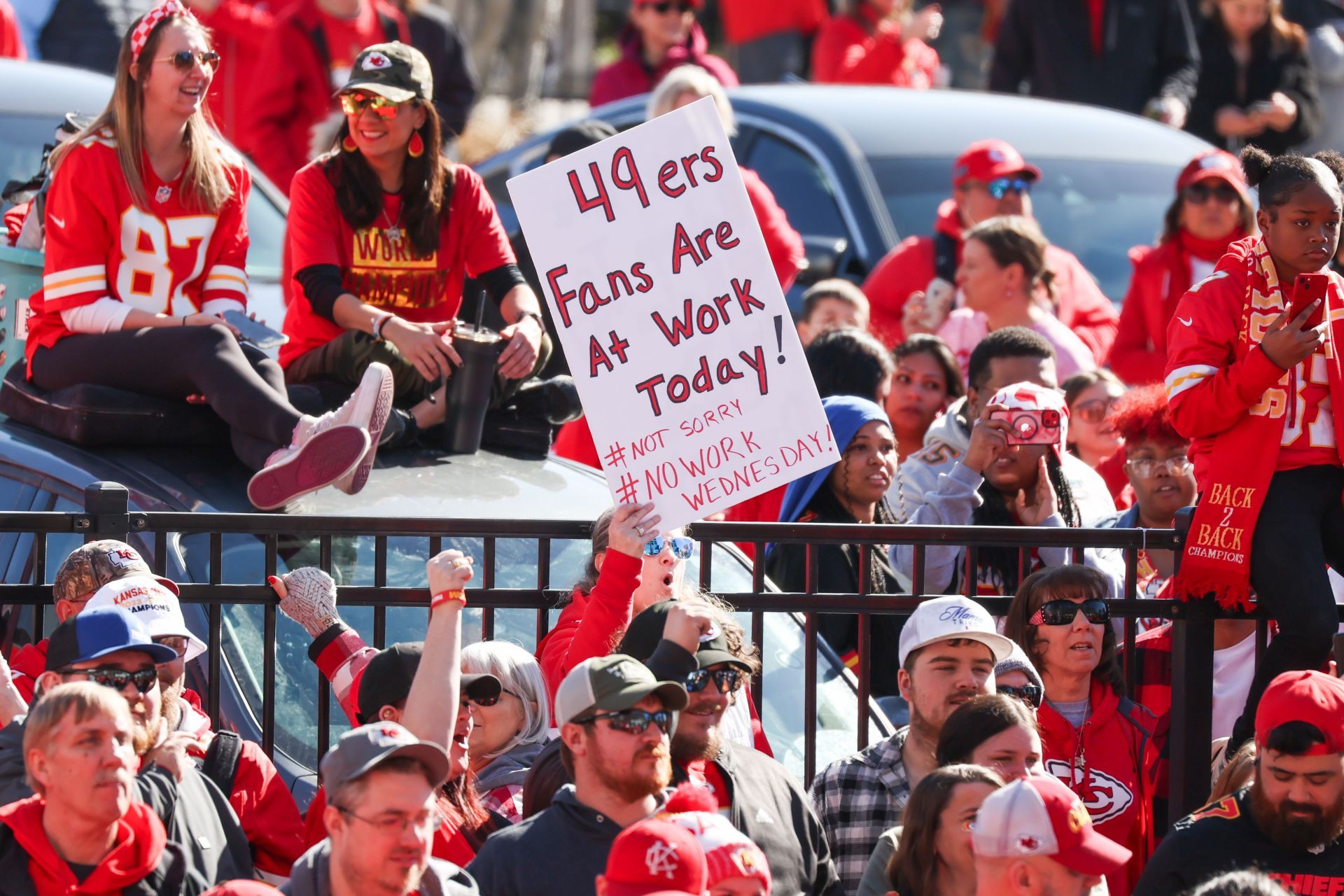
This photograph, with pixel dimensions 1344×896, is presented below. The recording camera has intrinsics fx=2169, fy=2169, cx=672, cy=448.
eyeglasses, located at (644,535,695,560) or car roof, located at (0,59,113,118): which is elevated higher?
car roof, located at (0,59,113,118)

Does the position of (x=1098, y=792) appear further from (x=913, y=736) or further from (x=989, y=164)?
(x=989, y=164)

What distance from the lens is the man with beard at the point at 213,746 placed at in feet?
15.9

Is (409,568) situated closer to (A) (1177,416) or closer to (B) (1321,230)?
(A) (1177,416)

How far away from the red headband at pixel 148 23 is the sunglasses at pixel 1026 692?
330 centimetres

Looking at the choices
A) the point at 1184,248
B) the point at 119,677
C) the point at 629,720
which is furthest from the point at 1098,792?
the point at 1184,248

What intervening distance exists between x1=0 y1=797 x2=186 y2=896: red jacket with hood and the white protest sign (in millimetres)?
1518

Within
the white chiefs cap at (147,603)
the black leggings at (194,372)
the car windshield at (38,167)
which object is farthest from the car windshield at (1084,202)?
the white chiefs cap at (147,603)

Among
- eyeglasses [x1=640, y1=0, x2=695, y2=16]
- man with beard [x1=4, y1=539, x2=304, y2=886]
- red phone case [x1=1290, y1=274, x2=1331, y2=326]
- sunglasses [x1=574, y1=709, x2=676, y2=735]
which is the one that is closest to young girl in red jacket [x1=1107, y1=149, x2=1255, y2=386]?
eyeglasses [x1=640, y1=0, x2=695, y2=16]

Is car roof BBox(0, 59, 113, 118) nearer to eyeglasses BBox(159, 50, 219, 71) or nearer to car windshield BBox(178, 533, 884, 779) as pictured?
eyeglasses BBox(159, 50, 219, 71)

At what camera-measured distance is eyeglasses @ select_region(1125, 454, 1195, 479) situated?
703 centimetres

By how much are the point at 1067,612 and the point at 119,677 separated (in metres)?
2.39

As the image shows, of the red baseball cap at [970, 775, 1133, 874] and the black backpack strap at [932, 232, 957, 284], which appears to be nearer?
the red baseball cap at [970, 775, 1133, 874]

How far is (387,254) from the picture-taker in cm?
705

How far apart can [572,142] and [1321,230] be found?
388 cm
